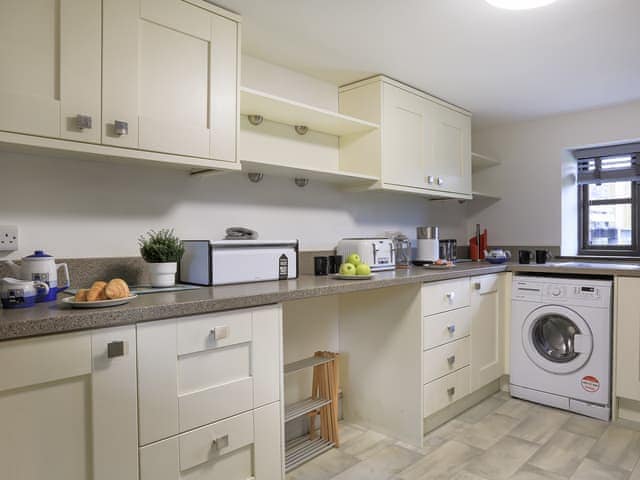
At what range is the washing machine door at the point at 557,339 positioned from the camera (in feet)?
8.64

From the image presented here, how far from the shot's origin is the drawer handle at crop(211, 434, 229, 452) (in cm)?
143

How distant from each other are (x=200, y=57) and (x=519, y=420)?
261cm

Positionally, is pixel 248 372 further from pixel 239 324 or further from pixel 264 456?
pixel 264 456

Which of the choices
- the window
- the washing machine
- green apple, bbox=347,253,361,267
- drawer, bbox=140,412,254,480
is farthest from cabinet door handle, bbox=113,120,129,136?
the window

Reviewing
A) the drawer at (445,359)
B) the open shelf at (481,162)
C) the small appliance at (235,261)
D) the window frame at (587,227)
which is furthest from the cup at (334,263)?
the window frame at (587,227)

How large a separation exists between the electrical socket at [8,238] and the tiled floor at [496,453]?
152cm

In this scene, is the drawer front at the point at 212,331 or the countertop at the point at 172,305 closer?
the countertop at the point at 172,305

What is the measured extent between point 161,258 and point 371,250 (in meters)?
1.24

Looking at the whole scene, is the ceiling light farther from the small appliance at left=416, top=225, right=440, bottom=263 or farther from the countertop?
the small appliance at left=416, top=225, right=440, bottom=263

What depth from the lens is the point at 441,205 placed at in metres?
3.77

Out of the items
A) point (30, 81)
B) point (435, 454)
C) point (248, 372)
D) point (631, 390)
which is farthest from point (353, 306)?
point (30, 81)

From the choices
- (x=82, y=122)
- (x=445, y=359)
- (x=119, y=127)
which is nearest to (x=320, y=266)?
(x=445, y=359)

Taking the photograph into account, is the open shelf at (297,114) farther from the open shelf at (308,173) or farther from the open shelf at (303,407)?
the open shelf at (303,407)

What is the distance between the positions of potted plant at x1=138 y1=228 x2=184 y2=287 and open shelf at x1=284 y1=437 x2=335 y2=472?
41.9 inches
